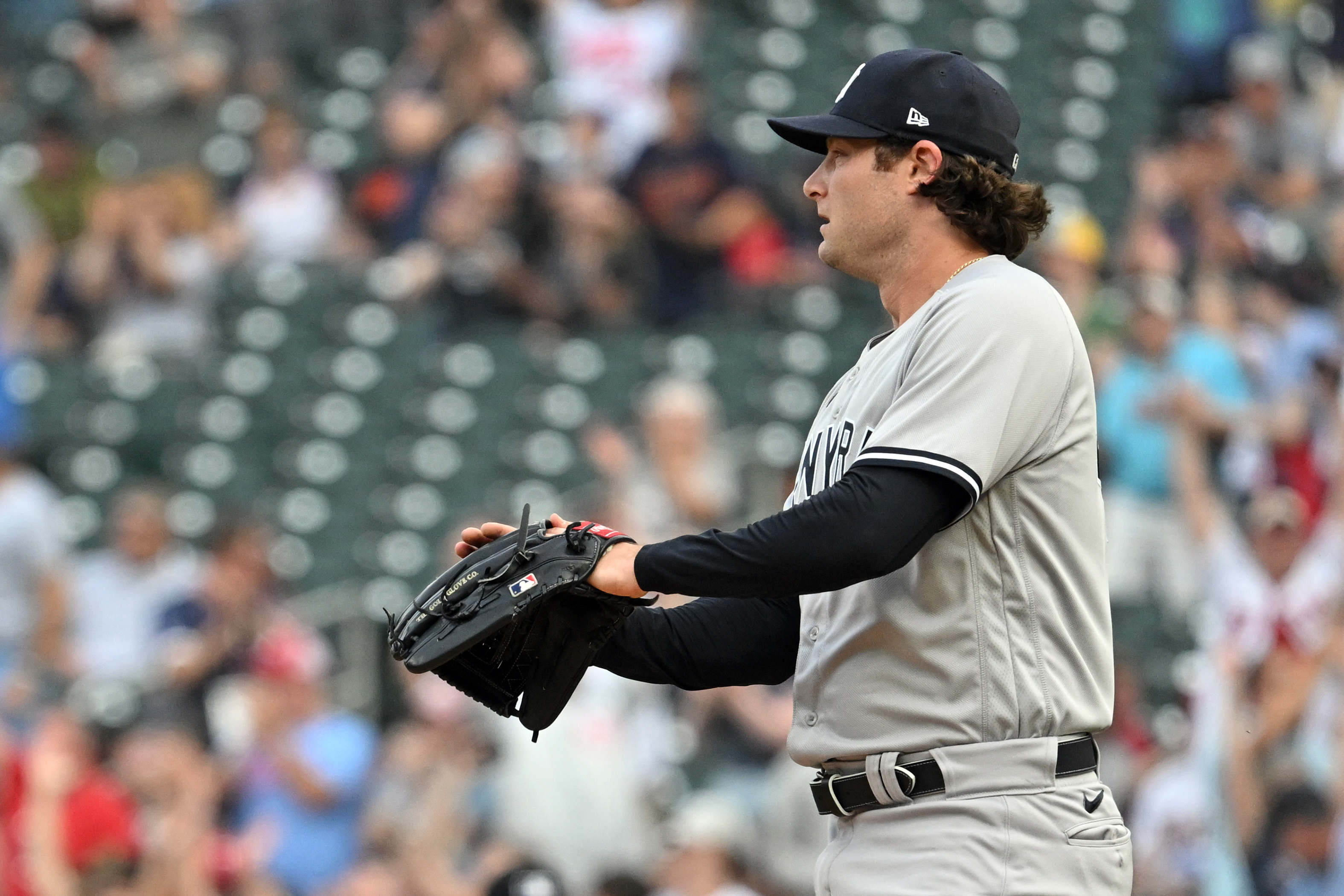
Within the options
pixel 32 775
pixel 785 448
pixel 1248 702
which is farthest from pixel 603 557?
pixel 785 448

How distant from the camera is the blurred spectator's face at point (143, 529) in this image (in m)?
7.51

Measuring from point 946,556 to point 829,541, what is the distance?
0.21 m

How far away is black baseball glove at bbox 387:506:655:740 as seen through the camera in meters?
2.42

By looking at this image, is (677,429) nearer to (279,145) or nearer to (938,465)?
(279,145)

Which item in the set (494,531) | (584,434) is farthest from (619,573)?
(584,434)

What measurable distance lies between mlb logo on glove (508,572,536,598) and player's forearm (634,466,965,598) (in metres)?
0.21

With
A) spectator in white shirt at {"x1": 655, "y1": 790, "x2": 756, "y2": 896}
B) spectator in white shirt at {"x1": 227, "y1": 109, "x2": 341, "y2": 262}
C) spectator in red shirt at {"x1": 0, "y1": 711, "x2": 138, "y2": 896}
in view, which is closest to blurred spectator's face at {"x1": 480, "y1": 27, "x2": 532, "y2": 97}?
spectator in white shirt at {"x1": 227, "y1": 109, "x2": 341, "y2": 262}

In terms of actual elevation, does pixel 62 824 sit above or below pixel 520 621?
below

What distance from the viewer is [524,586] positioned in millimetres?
2432

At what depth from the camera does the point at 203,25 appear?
10273 mm

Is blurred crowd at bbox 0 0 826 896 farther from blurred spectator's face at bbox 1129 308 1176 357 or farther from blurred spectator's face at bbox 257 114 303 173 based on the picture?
blurred spectator's face at bbox 1129 308 1176 357

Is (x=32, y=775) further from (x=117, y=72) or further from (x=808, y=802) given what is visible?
(x=117, y=72)

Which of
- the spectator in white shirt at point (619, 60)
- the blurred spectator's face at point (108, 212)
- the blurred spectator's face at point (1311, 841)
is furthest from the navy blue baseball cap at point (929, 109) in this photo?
the blurred spectator's face at point (108, 212)

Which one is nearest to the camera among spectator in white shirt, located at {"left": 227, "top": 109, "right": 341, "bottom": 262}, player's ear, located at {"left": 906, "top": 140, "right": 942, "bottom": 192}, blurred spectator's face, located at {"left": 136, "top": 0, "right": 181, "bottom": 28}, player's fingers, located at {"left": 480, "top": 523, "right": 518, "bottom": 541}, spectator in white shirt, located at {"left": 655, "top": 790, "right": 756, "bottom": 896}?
player's ear, located at {"left": 906, "top": 140, "right": 942, "bottom": 192}
